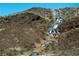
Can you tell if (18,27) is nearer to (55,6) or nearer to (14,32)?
(14,32)

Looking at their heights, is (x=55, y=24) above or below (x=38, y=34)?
above

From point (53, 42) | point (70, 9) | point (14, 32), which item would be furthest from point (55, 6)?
point (14, 32)

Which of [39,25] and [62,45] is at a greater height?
[39,25]

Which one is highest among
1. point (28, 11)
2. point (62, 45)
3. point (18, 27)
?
point (28, 11)

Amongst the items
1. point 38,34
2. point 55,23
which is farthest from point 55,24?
point 38,34

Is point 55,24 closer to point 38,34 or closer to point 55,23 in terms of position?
point 55,23

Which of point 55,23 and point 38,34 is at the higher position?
point 55,23

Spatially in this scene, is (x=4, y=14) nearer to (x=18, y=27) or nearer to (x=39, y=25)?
(x=18, y=27)
